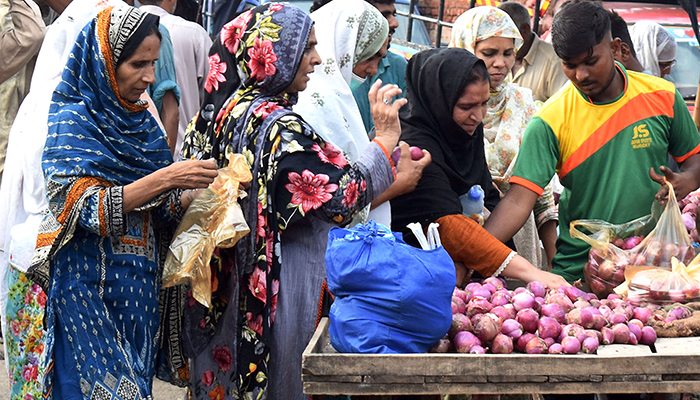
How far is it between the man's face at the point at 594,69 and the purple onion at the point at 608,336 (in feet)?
3.61

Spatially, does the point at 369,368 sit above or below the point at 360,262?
below

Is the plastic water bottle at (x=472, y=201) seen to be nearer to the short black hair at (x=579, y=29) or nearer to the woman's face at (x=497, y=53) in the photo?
the short black hair at (x=579, y=29)

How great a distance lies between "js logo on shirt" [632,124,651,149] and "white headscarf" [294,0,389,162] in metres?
1.04

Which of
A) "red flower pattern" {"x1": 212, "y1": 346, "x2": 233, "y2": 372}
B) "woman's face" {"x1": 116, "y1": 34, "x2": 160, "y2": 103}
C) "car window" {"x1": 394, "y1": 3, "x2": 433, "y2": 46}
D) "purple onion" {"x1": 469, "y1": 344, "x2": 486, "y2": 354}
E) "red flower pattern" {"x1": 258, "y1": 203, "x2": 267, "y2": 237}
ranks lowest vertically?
"car window" {"x1": 394, "y1": 3, "x2": 433, "y2": 46}

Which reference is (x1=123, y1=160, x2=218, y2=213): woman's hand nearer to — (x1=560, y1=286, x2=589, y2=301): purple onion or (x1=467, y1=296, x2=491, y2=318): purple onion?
(x1=467, y1=296, x2=491, y2=318): purple onion

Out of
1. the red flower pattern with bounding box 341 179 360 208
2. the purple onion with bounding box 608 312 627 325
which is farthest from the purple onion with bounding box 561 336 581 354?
the red flower pattern with bounding box 341 179 360 208

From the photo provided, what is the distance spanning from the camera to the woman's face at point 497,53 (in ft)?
13.3

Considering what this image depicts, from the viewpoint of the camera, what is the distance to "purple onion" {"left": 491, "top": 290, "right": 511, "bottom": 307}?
248cm

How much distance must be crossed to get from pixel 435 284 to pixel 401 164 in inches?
30.8

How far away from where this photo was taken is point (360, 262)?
2.20 m

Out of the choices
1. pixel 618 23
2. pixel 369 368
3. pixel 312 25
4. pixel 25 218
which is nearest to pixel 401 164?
pixel 312 25

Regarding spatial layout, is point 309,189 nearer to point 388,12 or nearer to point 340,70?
point 340,70

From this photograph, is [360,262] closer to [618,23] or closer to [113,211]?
[113,211]

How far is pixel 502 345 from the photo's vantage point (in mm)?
2217
